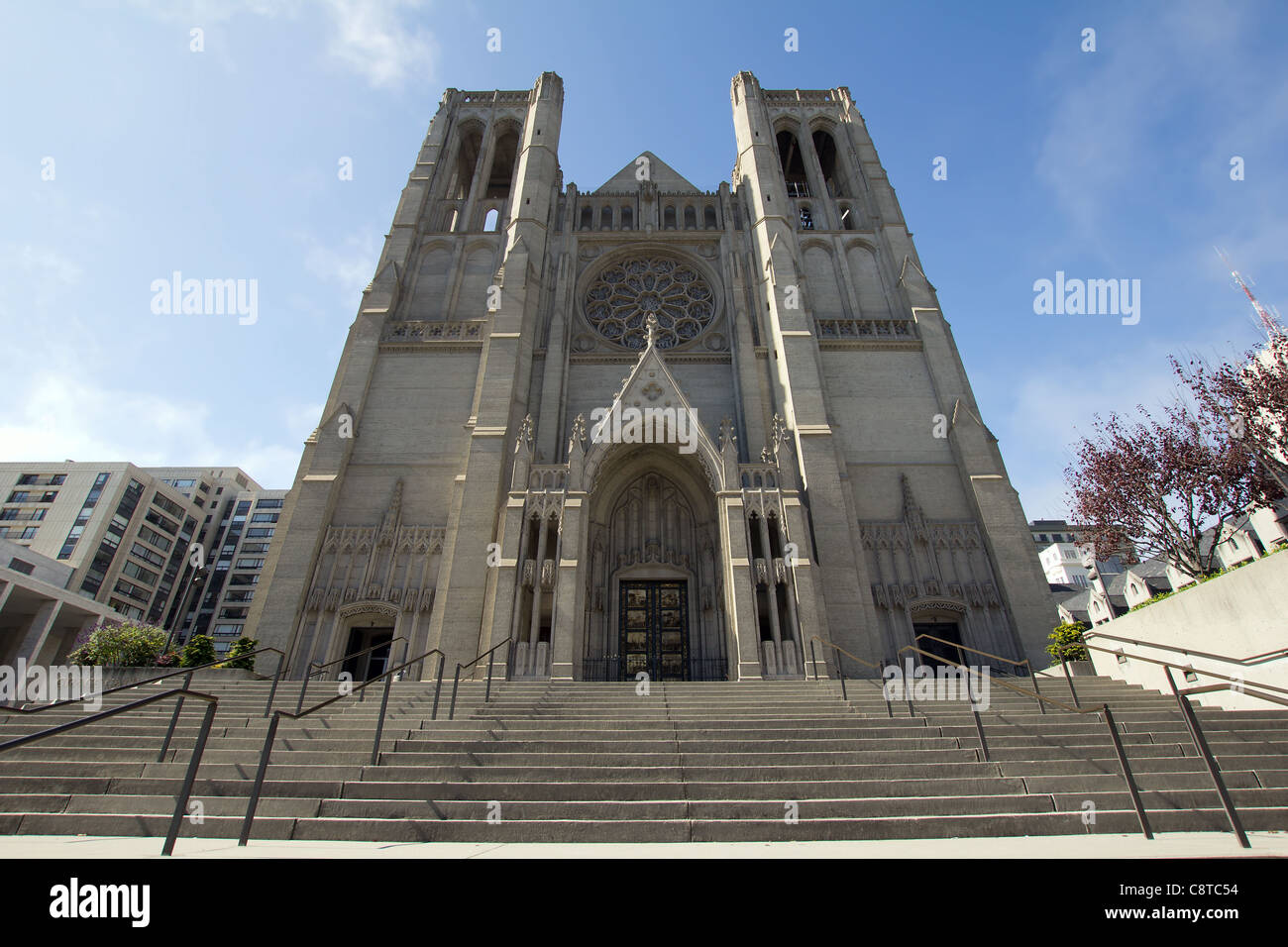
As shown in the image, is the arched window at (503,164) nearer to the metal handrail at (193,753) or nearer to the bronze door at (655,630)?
the bronze door at (655,630)

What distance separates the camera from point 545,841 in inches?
199

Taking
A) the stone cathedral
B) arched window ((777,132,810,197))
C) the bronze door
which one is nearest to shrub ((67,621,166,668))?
the stone cathedral

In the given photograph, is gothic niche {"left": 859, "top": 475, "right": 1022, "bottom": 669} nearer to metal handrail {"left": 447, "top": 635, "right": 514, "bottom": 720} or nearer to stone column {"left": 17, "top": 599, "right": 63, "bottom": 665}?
metal handrail {"left": 447, "top": 635, "right": 514, "bottom": 720}

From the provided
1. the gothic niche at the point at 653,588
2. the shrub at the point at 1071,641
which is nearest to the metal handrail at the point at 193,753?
the gothic niche at the point at 653,588

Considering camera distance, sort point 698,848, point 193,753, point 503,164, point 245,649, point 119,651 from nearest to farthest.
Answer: point 193,753
point 698,848
point 119,651
point 245,649
point 503,164

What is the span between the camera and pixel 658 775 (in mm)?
6602

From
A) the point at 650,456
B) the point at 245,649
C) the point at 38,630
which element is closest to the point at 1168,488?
the point at 650,456

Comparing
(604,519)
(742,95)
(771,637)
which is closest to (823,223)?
(742,95)

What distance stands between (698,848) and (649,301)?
76.2 feet

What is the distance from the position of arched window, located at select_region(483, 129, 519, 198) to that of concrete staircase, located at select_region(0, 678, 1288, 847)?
2962 cm

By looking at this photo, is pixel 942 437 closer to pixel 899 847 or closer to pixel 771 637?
pixel 771 637

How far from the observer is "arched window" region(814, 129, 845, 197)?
30650mm

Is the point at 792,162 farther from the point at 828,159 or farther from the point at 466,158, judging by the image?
the point at 466,158
